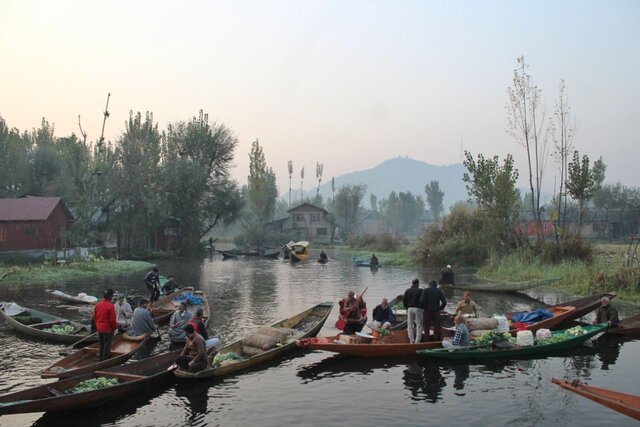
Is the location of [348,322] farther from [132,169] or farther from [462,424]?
[132,169]

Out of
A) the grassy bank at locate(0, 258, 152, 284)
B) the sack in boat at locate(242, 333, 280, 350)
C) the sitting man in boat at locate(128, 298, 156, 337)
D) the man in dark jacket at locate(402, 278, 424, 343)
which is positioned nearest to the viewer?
the sack in boat at locate(242, 333, 280, 350)

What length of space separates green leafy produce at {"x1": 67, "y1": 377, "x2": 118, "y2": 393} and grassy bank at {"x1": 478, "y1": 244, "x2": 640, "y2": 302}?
2241 cm

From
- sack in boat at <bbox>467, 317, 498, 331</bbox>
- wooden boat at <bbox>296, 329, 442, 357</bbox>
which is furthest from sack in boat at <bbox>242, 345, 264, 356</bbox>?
sack in boat at <bbox>467, 317, 498, 331</bbox>

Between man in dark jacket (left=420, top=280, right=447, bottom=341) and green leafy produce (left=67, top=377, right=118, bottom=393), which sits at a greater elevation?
man in dark jacket (left=420, top=280, right=447, bottom=341)

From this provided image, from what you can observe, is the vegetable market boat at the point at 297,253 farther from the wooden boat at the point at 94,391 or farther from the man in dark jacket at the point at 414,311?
the wooden boat at the point at 94,391

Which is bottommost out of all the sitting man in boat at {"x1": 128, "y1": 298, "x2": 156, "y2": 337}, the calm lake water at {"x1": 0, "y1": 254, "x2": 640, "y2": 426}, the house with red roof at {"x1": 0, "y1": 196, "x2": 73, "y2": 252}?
the calm lake water at {"x1": 0, "y1": 254, "x2": 640, "y2": 426}

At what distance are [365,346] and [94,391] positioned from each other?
7.25 meters

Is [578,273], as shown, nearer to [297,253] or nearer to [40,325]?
[40,325]

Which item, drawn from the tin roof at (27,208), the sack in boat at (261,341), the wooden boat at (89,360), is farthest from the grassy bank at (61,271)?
the sack in boat at (261,341)

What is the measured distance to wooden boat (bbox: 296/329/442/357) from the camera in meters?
14.7

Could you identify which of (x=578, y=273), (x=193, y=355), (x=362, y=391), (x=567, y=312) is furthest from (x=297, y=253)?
(x=362, y=391)

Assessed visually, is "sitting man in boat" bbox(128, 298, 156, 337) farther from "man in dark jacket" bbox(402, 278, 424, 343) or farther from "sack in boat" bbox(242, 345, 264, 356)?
"man in dark jacket" bbox(402, 278, 424, 343)

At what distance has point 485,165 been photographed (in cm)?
3959

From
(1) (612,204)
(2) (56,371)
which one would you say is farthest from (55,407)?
(1) (612,204)
